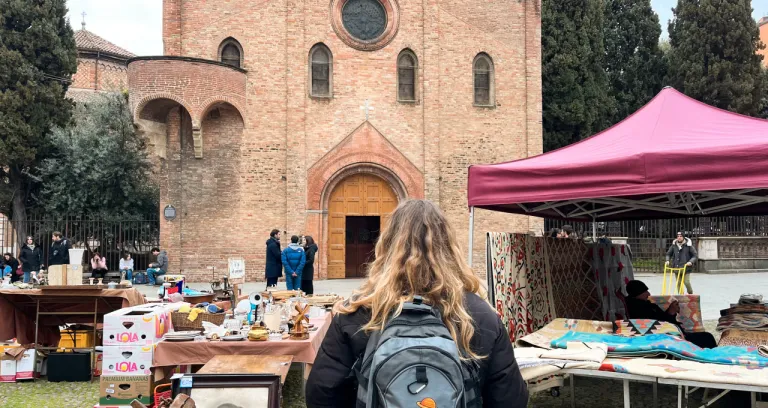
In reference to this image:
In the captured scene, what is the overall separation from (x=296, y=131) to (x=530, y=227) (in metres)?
8.05

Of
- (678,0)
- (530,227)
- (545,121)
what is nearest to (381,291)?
(530,227)

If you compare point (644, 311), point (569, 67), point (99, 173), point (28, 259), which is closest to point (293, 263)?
point (644, 311)

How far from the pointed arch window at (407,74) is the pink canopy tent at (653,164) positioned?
43.8 feet

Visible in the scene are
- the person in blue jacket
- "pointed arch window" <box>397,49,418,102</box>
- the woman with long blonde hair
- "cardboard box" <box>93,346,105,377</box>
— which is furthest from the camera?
"pointed arch window" <box>397,49,418,102</box>

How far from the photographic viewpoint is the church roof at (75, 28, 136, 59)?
33.2 m

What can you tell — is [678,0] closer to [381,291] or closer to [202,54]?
[202,54]

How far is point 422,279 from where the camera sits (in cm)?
232

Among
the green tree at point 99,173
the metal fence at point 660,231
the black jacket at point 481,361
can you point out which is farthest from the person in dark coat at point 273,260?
the metal fence at point 660,231

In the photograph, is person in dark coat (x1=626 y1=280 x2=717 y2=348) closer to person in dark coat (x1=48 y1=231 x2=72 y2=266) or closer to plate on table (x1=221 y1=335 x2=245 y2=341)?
plate on table (x1=221 y1=335 x2=245 y2=341)

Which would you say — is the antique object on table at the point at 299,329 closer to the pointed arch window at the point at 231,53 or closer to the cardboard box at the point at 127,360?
the cardboard box at the point at 127,360

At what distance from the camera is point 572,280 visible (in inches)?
312

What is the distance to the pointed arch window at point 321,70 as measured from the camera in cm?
1956

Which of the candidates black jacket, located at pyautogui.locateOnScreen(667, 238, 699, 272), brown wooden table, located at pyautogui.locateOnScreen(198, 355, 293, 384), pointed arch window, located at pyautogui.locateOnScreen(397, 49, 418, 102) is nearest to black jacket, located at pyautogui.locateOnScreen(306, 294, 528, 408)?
brown wooden table, located at pyautogui.locateOnScreen(198, 355, 293, 384)

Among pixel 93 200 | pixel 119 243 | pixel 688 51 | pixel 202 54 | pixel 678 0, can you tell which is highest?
pixel 678 0
